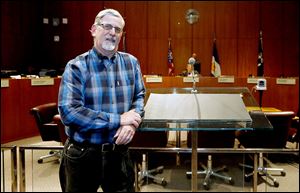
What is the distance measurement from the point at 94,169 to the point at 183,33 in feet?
27.2

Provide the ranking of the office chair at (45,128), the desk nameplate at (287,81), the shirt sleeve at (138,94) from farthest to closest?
the desk nameplate at (287,81)
the office chair at (45,128)
the shirt sleeve at (138,94)

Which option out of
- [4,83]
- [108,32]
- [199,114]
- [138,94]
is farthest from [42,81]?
[199,114]

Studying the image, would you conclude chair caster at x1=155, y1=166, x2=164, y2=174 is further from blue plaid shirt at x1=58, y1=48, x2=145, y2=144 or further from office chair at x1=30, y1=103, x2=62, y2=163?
blue plaid shirt at x1=58, y1=48, x2=145, y2=144

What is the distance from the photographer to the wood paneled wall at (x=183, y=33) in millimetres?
9531

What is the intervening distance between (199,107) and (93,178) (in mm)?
597

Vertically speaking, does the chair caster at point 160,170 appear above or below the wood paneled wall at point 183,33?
below

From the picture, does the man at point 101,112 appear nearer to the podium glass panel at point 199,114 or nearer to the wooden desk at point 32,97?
the podium glass panel at point 199,114

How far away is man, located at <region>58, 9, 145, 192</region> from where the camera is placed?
1640 millimetres

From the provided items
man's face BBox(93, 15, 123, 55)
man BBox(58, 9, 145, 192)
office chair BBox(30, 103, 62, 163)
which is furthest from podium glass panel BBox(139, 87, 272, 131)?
office chair BBox(30, 103, 62, 163)

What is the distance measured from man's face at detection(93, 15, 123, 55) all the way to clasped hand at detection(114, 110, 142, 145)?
309 mm

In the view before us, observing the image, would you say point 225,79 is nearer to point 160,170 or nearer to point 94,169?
point 160,170

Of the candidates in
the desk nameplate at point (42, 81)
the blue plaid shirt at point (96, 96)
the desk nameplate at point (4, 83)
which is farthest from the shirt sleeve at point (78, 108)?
the desk nameplate at point (42, 81)

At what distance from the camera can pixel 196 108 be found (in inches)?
70.3

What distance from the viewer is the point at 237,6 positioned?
9.55 metres
